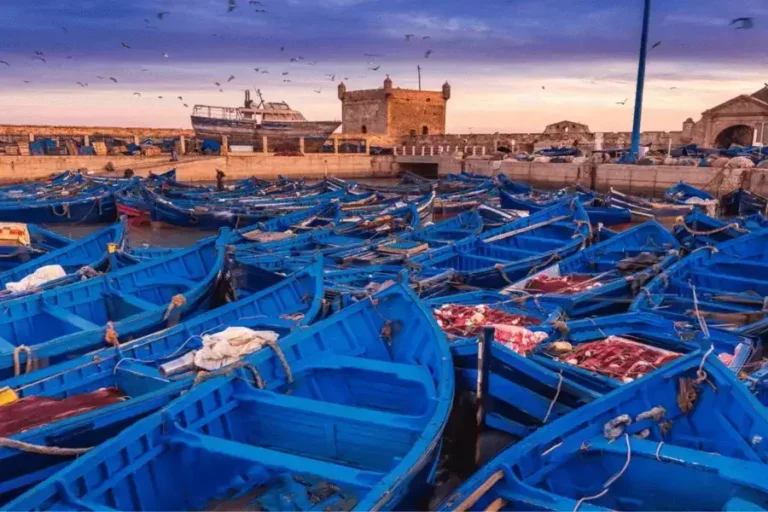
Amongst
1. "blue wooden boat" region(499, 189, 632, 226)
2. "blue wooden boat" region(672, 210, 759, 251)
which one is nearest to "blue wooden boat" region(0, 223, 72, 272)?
"blue wooden boat" region(499, 189, 632, 226)

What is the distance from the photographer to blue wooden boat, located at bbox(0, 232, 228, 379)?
671 cm

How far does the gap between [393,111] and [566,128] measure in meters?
15.9

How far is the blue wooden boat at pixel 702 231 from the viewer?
14180 millimetres

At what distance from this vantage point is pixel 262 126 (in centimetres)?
4688

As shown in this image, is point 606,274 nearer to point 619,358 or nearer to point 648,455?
point 619,358

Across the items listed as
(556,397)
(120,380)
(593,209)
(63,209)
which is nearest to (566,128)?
(593,209)

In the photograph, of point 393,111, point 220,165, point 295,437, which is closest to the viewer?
point 295,437

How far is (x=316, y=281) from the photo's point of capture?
28.1 feet

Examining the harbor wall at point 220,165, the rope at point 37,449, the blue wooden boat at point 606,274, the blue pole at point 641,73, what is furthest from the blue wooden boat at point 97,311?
the harbor wall at point 220,165

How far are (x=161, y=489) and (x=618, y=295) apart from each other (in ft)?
25.1

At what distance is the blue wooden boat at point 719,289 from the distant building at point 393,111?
4459cm

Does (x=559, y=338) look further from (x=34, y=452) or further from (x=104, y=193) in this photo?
(x=104, y=193)

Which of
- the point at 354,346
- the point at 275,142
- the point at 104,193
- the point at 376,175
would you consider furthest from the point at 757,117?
the point at 354,346

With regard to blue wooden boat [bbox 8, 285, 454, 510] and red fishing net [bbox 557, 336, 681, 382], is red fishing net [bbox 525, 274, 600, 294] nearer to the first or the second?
red fishing net [bbox 557, 336, 681, 382]
